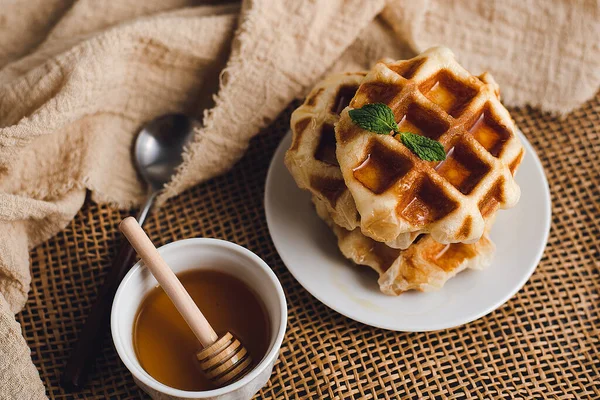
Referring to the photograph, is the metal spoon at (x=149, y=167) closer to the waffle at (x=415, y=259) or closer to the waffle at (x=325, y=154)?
the waffle at (x=325, y=154)

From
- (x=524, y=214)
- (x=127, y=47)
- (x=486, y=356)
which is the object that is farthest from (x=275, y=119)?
(x=486, y=356)

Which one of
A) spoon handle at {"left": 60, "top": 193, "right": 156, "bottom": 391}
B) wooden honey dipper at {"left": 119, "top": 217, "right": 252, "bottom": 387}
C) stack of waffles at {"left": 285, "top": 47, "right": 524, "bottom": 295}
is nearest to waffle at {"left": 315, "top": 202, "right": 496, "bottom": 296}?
stack of waffles at {"left": 285, "top": 47, "right": 524, "bottom": 295}

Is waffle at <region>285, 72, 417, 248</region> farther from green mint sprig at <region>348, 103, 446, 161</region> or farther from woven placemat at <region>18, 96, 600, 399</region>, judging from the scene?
woven placemat at <region>18, 96, 600, 399</region>

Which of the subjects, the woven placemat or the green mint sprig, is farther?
the woven placemat

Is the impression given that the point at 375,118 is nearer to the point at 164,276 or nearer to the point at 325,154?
the point at 325,154

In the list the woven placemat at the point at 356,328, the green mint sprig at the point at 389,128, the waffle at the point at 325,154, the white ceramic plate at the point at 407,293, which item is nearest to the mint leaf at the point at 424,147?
the green mint sprig at the point at 389,128

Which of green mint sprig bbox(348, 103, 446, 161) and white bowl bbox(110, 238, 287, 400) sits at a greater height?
green mint sprig bbox(348, 103, 446, 161)

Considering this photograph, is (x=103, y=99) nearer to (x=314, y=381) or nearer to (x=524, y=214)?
(x=314, y=381)
